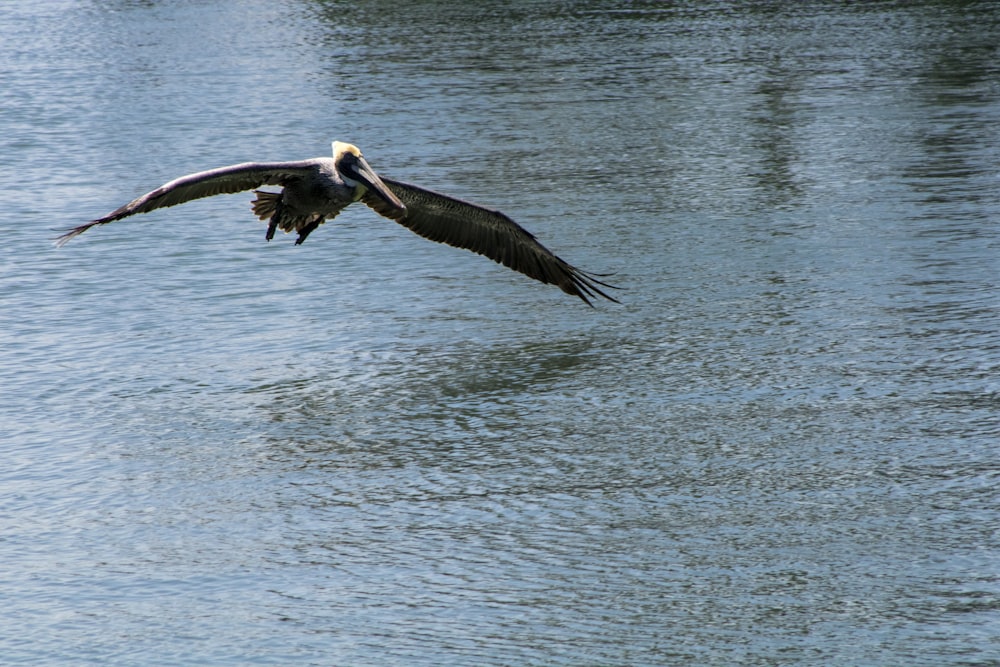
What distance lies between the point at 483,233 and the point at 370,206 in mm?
653

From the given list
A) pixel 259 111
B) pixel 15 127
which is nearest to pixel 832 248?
pixel 259 111

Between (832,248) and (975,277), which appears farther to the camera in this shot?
(832,248)

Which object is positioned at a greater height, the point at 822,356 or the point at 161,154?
the point at 161,154

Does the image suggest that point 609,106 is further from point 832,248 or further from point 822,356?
point 822,356

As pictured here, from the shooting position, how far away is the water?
501 centimetres

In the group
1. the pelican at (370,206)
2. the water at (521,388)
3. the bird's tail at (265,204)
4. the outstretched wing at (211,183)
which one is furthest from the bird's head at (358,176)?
the water at (521,388)

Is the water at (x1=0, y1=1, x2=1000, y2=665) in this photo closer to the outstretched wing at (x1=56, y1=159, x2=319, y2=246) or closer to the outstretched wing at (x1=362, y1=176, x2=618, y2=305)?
the outstretched wing at (x1=362, y1=176, x2=618, y2=305)

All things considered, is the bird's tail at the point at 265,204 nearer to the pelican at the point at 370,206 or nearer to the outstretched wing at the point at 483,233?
the pelican at the point at 370,206

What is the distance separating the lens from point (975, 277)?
8.43 meters

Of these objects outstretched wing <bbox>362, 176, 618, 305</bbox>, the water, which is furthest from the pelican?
the water

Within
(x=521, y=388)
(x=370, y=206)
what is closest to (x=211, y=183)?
(x=370, y=206)

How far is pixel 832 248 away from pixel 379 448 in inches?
153

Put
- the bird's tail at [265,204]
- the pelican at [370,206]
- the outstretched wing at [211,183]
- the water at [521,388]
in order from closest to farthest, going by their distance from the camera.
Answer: the water at [521,388] → the outstretched wing at [211,183] → the pelican at [370,206] → the bird's tail at [265,204]

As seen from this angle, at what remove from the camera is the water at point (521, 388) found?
5.01 metres
